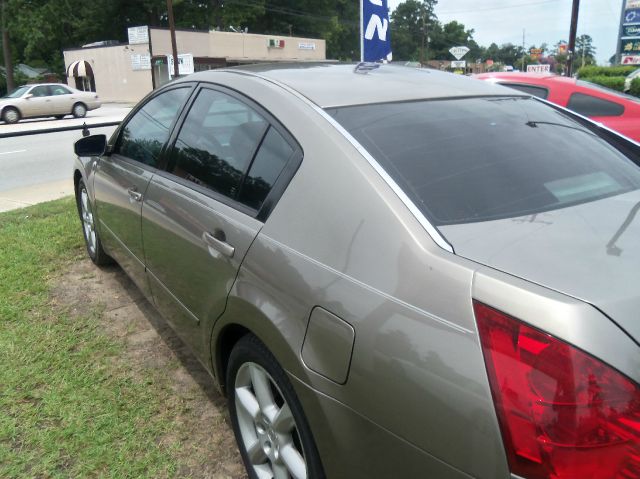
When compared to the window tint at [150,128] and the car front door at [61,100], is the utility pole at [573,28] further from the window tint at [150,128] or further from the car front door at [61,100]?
the car front door at [61,100]

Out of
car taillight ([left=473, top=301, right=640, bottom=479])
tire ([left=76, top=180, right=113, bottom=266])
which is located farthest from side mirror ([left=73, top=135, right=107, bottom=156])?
car taillight ([left=473, top=301, right=640, bottom=479])

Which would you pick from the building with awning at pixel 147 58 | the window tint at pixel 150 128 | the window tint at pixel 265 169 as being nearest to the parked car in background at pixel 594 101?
the window tint at pixel 150 128

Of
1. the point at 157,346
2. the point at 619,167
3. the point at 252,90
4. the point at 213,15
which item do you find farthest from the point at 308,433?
the point at 213,15

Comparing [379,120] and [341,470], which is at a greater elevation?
[379,120]

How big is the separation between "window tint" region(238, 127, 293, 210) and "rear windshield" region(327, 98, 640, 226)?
242mm

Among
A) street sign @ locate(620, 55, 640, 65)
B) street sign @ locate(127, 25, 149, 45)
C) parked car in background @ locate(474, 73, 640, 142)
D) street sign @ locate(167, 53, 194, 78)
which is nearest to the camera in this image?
parked car in background @ locate(474, 73, 640, 142)

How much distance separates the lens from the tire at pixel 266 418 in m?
1.82

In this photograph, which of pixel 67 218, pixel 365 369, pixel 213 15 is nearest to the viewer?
pixel 365 369

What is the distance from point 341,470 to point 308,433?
174 mm

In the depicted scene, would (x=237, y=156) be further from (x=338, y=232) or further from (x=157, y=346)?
(x=157, y=346)

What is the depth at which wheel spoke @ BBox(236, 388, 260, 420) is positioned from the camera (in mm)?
2117

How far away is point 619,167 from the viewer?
224 cm

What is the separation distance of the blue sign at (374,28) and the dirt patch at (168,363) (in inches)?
130

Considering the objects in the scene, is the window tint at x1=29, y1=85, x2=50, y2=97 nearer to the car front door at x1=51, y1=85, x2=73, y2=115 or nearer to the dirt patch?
the car front door at x1=51, y1=85, x2=73, y2=115
